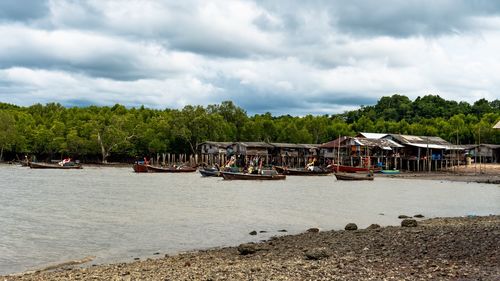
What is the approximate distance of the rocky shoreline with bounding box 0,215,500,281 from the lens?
529 inches

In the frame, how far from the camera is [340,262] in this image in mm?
15258

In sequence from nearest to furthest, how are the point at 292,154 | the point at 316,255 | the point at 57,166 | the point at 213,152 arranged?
the point at 316,255 < the point at 57,166 < the point at 292,154 < the point at 213,152

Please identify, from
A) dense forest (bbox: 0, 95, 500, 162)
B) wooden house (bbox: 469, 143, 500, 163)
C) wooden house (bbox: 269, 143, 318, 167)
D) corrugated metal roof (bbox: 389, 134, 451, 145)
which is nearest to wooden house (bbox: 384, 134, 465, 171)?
corrugated metal roof (bbox: 389, 134, 451, 145)

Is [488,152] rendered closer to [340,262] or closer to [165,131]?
[165,131]

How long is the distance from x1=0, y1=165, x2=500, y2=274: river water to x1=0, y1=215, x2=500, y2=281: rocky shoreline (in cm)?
315

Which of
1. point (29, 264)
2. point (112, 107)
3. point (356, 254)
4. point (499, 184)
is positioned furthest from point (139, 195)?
point (112, 107)

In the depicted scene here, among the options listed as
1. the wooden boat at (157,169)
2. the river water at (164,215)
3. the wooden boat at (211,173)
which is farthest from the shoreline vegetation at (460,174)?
the river water at (164,215)

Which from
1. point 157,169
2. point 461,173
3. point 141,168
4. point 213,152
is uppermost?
point 213,152

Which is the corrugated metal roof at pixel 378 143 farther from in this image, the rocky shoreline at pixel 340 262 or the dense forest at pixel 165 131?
the rocky shoreline at pixel 340 262

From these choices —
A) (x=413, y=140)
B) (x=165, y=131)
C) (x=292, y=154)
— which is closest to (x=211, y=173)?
(x=292, y=154)

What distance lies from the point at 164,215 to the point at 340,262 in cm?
1937

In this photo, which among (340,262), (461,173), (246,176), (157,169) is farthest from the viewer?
(461,173)

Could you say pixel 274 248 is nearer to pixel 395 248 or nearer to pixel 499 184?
pixel 395 248

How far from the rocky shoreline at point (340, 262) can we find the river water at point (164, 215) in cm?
315
